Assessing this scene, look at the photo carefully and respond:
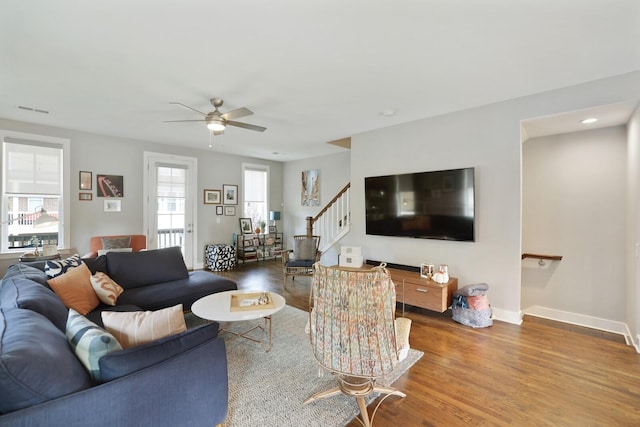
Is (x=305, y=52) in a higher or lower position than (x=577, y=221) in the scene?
higher

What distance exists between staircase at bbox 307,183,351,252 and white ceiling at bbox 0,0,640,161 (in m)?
1.93

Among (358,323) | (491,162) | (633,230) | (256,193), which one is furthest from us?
(256,193)

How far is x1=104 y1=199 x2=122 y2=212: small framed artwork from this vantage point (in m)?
5.20

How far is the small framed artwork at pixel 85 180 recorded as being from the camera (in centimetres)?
493

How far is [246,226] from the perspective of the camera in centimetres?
720

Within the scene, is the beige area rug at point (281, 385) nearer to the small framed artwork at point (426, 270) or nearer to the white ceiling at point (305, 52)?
the small framed artwork at point (426, 270)

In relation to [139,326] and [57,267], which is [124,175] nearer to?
[57,267]

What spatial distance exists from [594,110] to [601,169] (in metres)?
0.91

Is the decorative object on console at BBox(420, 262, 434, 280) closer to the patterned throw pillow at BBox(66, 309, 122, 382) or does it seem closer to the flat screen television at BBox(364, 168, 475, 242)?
the flat screen television at BBox(364, 168, 475, 242)

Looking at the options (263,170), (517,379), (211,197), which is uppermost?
(263,170)

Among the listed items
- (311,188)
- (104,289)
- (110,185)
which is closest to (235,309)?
(104,289)

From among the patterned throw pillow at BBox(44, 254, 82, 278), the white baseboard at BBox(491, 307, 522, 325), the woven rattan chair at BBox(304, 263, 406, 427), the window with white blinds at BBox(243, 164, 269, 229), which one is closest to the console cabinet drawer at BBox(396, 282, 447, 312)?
the white baseboard at BBox(491, 307, 522, 325)

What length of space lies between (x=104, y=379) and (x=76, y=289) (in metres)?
1.82

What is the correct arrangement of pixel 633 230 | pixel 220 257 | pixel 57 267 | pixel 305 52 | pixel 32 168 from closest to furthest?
1. pixel 305 52
2. pixel 57 267
3. pixel 633 230
4. pixel 32 168
5. pixel 220 257
